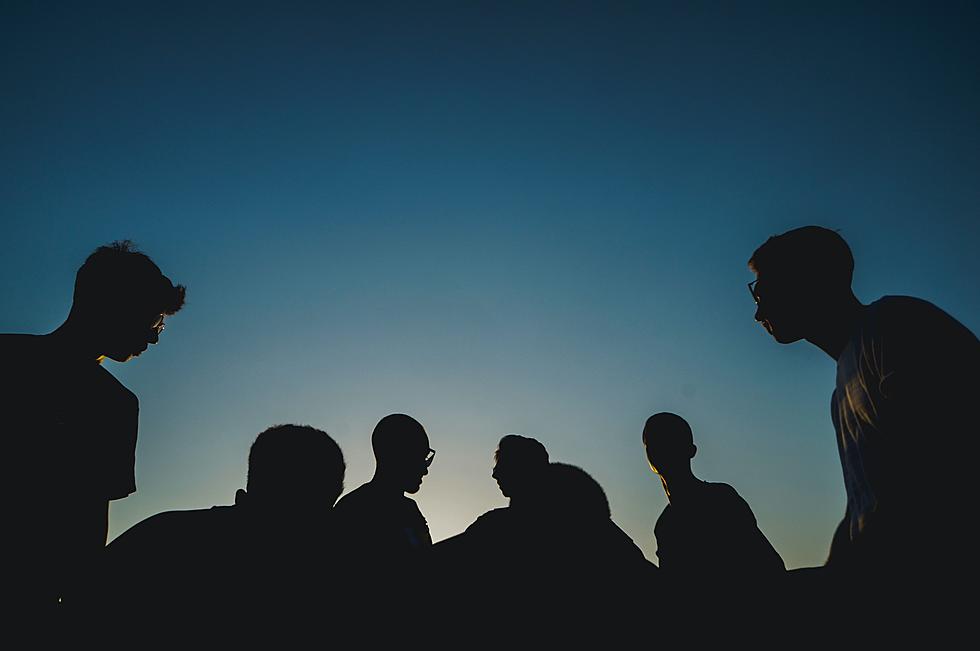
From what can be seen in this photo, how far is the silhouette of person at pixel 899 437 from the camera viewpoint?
4.49 feet

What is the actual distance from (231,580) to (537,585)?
3.77 ft

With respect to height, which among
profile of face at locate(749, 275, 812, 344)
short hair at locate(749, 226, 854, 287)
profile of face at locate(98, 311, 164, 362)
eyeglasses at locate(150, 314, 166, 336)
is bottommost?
profile of face at locate(749, 275, 812, 344)

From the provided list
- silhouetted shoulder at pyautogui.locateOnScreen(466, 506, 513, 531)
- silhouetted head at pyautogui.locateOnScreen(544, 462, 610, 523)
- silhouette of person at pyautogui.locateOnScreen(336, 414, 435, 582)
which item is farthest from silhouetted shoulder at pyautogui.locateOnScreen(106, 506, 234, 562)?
silhouetted head at pyautogui.locateOnScreen(544, 462, 610, 523)

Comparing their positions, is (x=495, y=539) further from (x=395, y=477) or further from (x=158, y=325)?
(x=158, y=325)

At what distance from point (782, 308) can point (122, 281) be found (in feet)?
11.9

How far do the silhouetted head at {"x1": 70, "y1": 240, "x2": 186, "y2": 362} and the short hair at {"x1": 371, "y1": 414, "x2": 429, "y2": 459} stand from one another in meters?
1.75

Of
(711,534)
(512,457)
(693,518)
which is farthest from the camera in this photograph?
(512,457)

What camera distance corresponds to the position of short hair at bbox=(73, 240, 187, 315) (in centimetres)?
284

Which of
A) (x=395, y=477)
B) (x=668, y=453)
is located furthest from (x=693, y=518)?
(x=395, y=477)

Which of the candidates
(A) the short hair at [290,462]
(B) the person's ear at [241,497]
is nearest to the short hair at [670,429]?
(A) the short hair at [290,462]

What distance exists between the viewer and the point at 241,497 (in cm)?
213

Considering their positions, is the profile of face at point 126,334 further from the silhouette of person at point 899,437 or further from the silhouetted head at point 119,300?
the silhouette of person at point 899,437

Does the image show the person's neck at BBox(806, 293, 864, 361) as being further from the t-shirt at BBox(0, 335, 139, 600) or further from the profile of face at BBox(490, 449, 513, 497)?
the t-shirt at BBox(0, 335, 139, 600)

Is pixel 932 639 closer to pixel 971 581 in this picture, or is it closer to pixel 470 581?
pixel 971 581
